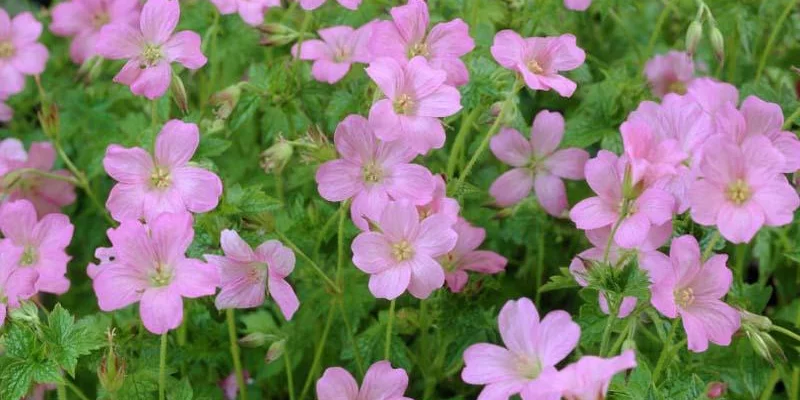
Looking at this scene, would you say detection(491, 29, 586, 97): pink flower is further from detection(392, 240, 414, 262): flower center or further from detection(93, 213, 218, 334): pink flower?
detection(93, 213, 218, 334): pink flower

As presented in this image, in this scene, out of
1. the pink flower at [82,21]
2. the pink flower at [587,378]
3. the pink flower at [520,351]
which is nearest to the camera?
the pink flower at [587,378]

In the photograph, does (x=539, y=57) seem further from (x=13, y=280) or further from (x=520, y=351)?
(x=13, y=280)

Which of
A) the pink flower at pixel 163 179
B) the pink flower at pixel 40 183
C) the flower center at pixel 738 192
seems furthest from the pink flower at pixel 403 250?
the pink flower at pixel 40 183

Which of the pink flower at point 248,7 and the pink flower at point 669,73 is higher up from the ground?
the pink flower at point 248,7

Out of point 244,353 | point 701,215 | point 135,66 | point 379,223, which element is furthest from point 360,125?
point 244,353

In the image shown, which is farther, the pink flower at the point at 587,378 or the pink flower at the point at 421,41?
the pink flower at the point at 421,41

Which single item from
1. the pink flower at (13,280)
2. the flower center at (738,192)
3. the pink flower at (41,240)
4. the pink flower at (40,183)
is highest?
the flower center at (738,192)

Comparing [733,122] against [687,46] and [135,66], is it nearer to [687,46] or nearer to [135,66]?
[687,46]

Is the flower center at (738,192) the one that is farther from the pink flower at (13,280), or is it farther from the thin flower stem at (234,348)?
the pink flower at (13,280)
